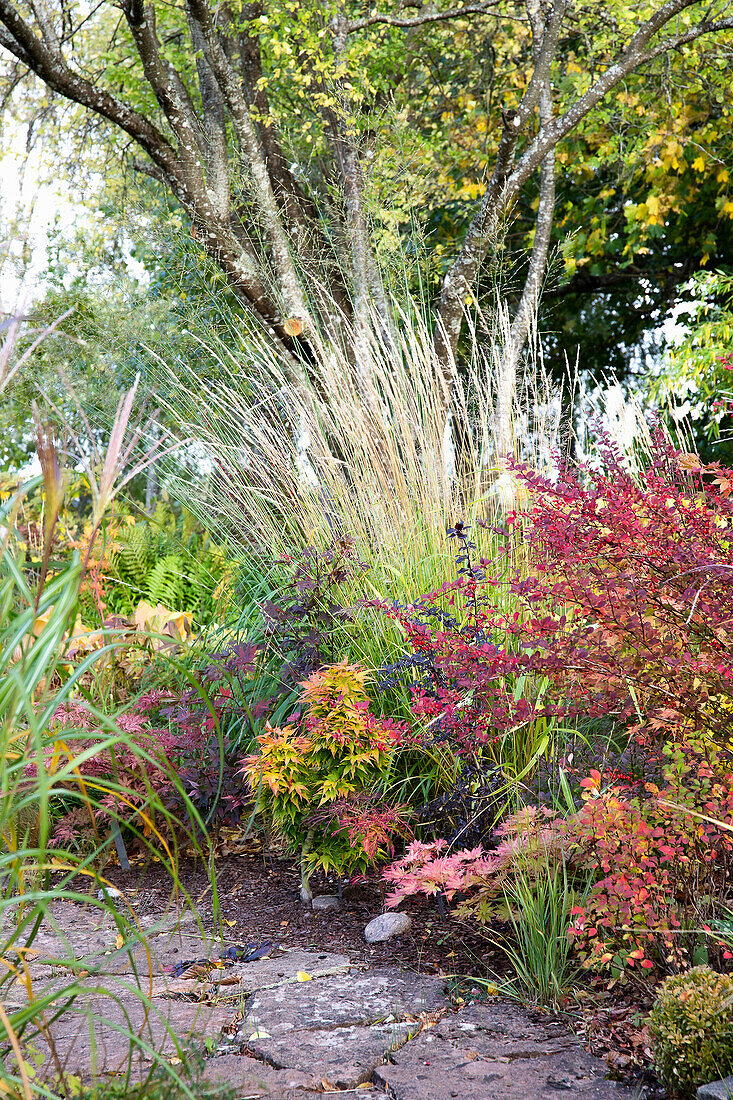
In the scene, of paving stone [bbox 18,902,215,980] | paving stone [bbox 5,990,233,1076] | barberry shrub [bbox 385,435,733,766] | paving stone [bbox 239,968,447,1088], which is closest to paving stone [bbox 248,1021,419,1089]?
paving stone [bbox 239,968,447,1088]

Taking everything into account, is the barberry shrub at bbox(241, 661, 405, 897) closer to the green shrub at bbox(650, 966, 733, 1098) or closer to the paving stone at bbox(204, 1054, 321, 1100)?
the paving stone at bbox(204, 1054, 321, 1100)

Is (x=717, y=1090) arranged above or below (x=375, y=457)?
below

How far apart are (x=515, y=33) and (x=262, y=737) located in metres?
6.69

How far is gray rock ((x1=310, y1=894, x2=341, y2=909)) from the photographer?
2.49 m

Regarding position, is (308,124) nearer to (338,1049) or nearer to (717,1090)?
(338,1049)

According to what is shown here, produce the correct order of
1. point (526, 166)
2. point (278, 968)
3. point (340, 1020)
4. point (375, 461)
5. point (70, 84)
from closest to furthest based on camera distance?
1. point (340, 1020)
2. point (278, 968)
3. point (375, 461)
4. point (70, 84)
5. point (526, 166)

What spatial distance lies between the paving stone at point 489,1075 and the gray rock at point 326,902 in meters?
0.87

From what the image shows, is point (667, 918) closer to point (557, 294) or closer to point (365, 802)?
point (365, 802)

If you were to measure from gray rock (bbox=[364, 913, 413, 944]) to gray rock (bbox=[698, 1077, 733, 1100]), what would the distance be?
973mm

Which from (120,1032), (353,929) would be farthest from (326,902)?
(120,1032)

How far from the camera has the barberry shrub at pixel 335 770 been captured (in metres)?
2.36

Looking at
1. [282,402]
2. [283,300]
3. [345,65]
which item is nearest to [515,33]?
[345,65]

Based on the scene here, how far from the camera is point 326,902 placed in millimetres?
2508

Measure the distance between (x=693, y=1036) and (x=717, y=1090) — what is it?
0.26 feet
